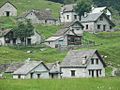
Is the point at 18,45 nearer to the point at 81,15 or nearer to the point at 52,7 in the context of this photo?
the point at 81,15

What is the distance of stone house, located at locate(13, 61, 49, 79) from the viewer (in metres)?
68.1

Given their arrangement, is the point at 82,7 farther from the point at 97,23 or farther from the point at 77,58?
the point at 77,58

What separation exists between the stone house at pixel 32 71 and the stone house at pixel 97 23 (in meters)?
56.8

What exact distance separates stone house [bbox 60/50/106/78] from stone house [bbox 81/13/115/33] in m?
51.7

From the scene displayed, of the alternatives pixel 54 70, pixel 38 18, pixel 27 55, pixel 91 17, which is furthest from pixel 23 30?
pixel 54 70

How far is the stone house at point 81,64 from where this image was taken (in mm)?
72188

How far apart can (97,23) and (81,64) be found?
56.4 m

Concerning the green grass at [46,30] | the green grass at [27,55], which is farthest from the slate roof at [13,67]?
the green grass at [46,30]

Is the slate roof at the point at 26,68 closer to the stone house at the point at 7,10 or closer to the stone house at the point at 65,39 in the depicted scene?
the stone house at the point at 65,39

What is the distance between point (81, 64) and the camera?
72.1m

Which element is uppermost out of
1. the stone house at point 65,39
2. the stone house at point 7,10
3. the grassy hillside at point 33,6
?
the grassy hillside at point 33,6

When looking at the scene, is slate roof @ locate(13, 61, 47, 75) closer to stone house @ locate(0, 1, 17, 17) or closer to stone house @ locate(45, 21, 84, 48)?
stone house @ locate(45, 21, 84, 48)

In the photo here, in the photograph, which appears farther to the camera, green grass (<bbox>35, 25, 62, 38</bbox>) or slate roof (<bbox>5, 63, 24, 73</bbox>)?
green grass (<bbox>35, 25, 62, 38</bbox>)

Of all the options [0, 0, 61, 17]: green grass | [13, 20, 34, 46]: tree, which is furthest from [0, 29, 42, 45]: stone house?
[0, 0, 61, 17]: green grass
